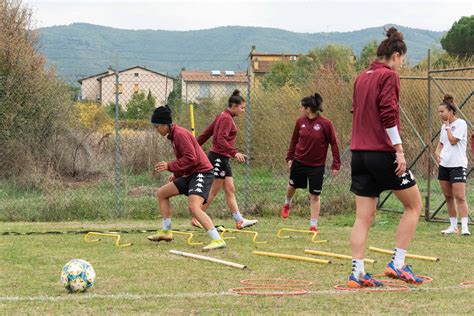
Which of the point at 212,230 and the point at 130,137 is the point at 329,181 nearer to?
the point at 130,137

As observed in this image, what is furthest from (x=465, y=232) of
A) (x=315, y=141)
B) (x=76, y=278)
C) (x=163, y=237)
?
(x=76, y=278)

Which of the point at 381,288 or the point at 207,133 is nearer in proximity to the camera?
the point at 381,288

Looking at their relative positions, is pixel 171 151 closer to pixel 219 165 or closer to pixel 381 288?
pixel 219 165

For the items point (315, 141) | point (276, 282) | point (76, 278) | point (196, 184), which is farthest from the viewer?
point (315, 141)

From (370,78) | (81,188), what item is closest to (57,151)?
(81,188)

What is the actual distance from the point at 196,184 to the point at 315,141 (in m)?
2.27

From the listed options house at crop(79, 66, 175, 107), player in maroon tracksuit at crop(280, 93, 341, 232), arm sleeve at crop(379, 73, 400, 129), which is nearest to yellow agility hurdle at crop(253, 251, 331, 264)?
arm sleeve at crop(379, 73, 400, 129)

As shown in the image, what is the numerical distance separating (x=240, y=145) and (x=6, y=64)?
249 inches

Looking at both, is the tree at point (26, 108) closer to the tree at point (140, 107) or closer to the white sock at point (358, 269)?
the tree at point (140, 107)

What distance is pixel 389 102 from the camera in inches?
250

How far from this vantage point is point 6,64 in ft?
56.4

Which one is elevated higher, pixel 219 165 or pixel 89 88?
pixel 89 88

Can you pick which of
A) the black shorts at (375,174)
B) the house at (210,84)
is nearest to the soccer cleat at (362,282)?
the black shorts at (375,174)

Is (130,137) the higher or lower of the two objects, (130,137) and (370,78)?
the lower
